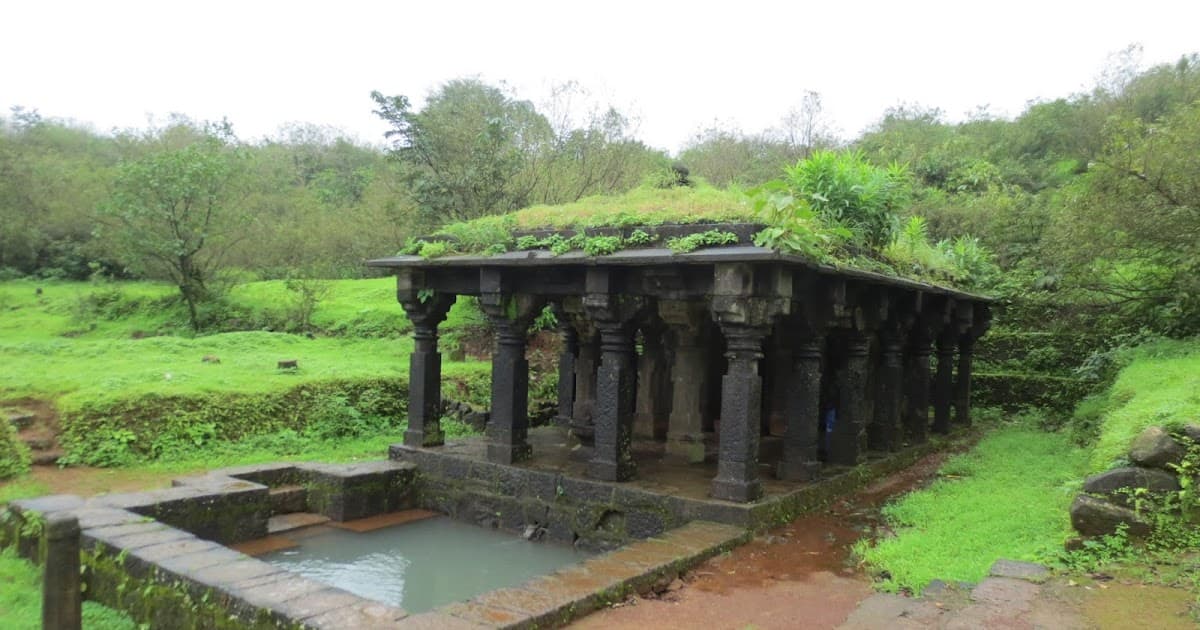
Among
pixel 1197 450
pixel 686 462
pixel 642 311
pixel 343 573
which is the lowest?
pixel 343 573

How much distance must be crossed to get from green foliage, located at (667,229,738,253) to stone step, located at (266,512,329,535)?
5.28 meters

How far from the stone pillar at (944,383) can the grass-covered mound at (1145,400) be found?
1956mm

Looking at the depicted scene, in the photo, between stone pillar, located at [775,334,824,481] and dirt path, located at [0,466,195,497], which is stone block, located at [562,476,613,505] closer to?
stone pillar, located at [775,334,824,481]

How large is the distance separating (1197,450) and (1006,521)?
1.74m

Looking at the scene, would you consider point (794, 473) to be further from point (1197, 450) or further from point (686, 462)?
point (1197, 450)

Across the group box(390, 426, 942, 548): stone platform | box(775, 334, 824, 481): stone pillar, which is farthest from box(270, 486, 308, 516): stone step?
box(775, 334, 824, 481): stone pillar

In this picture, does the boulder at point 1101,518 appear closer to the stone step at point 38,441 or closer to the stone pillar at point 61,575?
the stone pillar at point 61,575

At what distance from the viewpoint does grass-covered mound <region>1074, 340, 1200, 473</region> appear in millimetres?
5605

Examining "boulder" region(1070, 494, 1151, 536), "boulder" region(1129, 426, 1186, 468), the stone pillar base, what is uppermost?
"boulder" region(1129, 426, 1186, 468)

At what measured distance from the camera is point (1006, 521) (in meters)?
6.41

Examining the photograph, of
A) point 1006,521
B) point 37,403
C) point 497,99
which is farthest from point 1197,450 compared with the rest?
point 497,99

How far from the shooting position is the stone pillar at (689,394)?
906 cm

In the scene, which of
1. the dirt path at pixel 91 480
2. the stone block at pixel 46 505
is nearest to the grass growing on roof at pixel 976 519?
the stone block at pixel 46 505

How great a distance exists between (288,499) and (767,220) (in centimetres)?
641
